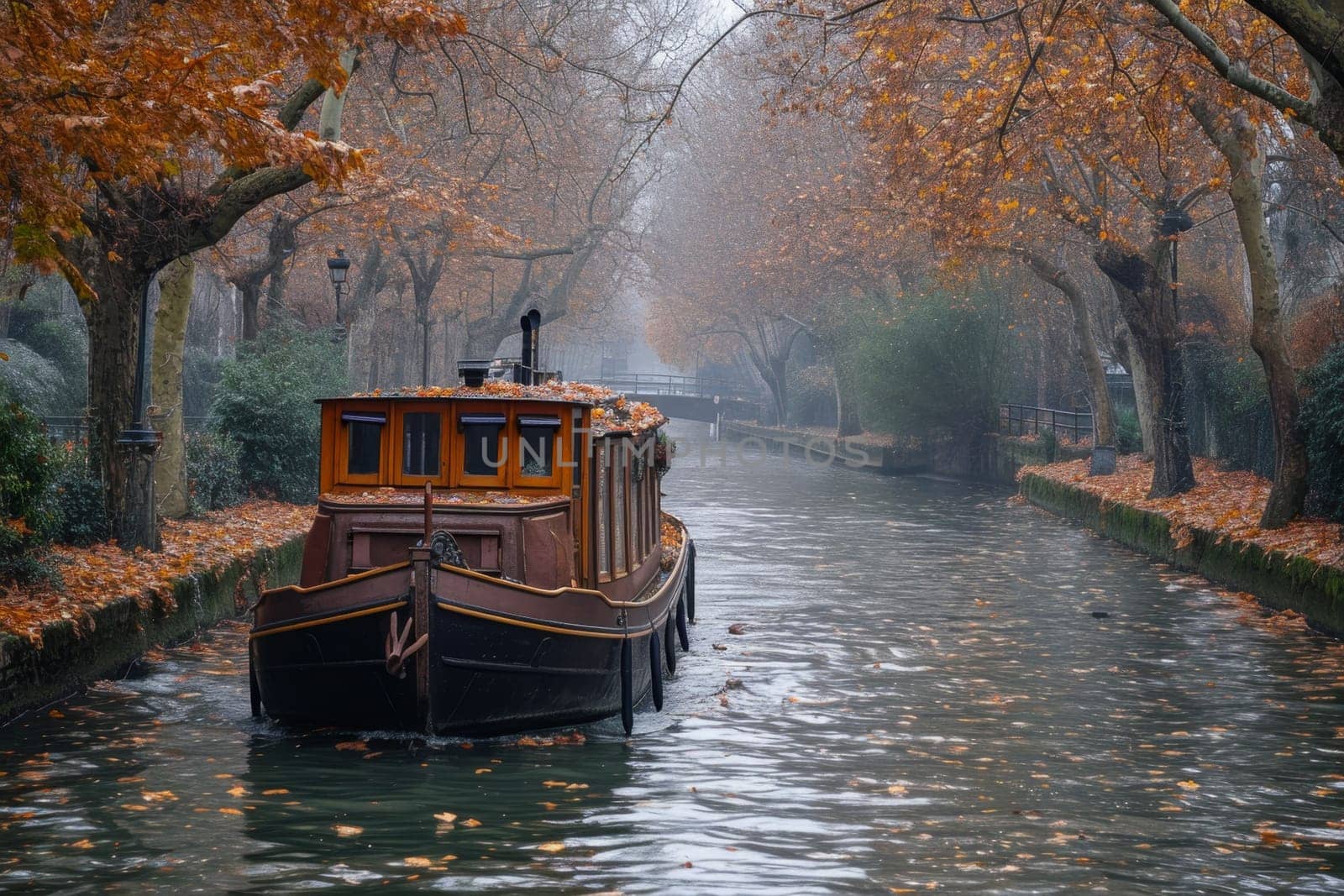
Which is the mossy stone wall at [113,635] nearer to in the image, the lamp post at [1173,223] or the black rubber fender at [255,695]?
the black rubber fender at [255,695]

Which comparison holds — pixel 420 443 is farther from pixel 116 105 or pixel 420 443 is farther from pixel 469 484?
pixel 116 105

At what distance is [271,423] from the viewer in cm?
2320

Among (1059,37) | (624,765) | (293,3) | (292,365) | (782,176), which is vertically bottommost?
(624,765)

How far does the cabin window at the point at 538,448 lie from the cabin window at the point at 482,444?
16 centimetres

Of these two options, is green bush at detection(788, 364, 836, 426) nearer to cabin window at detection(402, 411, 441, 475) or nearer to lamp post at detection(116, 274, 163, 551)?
lamp post at detection(116, 274, 163, 551)

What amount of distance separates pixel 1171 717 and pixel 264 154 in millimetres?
8780

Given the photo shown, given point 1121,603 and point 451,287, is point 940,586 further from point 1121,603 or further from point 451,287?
point 451,287

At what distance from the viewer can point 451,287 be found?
46312 mm

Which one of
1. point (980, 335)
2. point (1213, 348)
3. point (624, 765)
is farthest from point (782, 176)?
point (624, 765)

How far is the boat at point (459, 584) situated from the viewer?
10547 mm

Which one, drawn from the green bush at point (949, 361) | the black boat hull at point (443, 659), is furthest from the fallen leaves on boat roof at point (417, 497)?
the green bush at point (949, 361)

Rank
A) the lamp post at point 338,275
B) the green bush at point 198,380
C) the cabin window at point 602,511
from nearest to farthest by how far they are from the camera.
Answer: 1. the cabin window at point 602,511
2. the lamp post at point 338,275
3. the green bush at point 198,380

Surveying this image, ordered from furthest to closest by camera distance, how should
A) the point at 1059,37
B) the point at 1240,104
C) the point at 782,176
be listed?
the point at 782,176
the point at 1059,37
the point at 1240,104

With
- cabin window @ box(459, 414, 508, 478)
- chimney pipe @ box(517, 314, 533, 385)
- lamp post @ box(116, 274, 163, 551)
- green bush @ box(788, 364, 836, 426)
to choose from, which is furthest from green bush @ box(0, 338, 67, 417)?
green bush @ box(788, 364, 836, 426)
